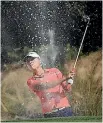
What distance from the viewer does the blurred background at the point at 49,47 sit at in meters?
7.45

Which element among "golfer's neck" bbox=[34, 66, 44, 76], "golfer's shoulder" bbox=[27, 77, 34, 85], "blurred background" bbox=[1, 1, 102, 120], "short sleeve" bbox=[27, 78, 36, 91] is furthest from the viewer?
"blurred background" bbox=[1, 1, 102, 120]

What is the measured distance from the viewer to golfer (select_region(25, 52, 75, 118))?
6.52m

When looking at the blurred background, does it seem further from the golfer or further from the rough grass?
the golfer

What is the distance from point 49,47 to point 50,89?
5.63 ft

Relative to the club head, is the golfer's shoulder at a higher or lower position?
lower

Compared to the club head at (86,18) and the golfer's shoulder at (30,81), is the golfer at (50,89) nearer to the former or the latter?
the golfer's shoulder at (30,81)

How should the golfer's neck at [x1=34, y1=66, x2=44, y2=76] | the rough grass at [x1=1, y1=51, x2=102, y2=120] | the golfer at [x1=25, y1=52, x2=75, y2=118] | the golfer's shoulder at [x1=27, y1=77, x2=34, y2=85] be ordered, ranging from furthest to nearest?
1. the rough grass at [x1=1, y1=51, x2=102, y2=120]
2. the golfer's shoulder at [x1=27, y1=77, x2=34, y2=85]
3. the golfer's neck at [x1=34, y1=66, x2=44, y2=76]
4. the golfer at [x1=25, y1=52, x2=75, y2=118]

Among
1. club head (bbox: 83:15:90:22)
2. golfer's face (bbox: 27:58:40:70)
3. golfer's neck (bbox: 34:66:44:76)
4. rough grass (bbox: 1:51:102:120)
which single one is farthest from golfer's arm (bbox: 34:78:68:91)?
club head (bbox: 83:15:90:22)

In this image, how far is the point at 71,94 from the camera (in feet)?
23.9

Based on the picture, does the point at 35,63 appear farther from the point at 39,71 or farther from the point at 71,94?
the point at 71,94

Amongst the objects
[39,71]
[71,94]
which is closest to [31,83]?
[39,71]

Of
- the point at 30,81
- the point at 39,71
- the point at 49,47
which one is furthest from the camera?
the point at 49,47

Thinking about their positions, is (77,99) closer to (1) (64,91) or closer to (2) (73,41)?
(1) (64,91)

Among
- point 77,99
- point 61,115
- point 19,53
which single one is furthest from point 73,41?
point 61,115
